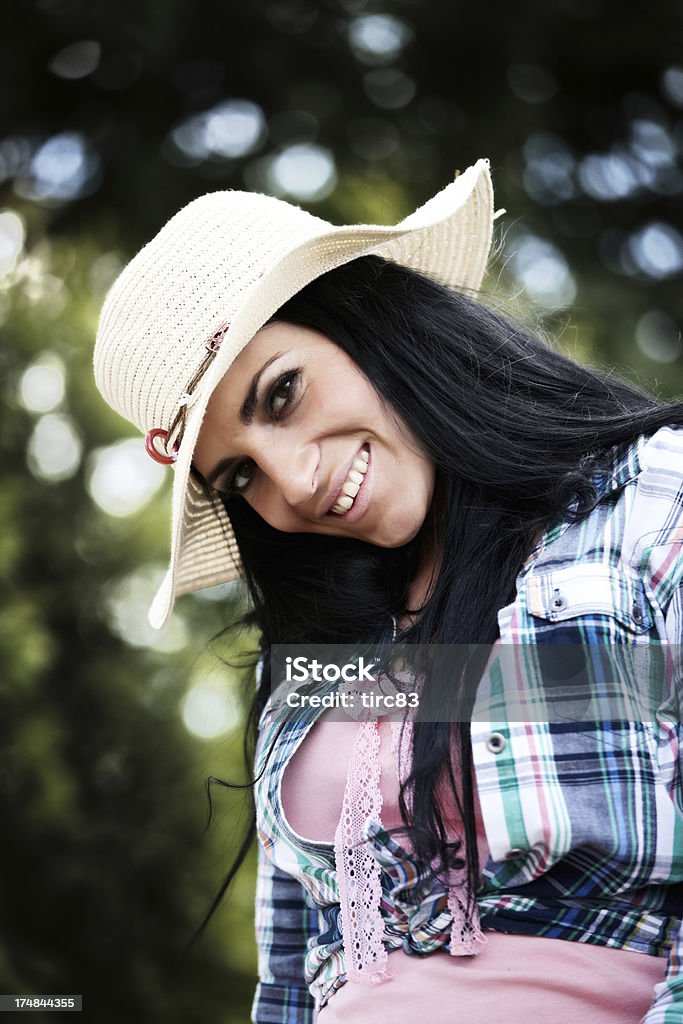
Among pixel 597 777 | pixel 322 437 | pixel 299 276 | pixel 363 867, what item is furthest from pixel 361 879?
pixel 299 276

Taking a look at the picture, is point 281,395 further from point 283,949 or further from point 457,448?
point 283,949

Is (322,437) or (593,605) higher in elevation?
(322,437)

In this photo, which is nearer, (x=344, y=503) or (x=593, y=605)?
(x=593, y=605)

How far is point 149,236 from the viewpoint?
2.68 m

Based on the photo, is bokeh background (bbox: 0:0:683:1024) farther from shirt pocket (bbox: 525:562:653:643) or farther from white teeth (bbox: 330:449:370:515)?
shirt pocket (bbox: 525:562:653:643)

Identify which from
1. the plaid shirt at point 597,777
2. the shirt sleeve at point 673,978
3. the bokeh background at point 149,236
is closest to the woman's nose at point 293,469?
the plaid shirt at point 597,777

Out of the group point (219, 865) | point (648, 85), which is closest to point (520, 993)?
point (219, 865)

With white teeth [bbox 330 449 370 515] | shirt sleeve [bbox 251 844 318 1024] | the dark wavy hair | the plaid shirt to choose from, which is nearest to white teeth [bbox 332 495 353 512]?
white teeth [bbox 330 449 370 515]

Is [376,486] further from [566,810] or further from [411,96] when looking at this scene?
[411,96]

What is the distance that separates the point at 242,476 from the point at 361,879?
0.58 metres

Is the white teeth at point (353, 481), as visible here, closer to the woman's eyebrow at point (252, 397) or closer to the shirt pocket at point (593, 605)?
the woman's eyebrow at point (252, 397)

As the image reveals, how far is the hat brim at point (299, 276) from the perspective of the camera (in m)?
1.37

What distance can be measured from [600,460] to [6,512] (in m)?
1.70

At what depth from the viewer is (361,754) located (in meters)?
1.33
